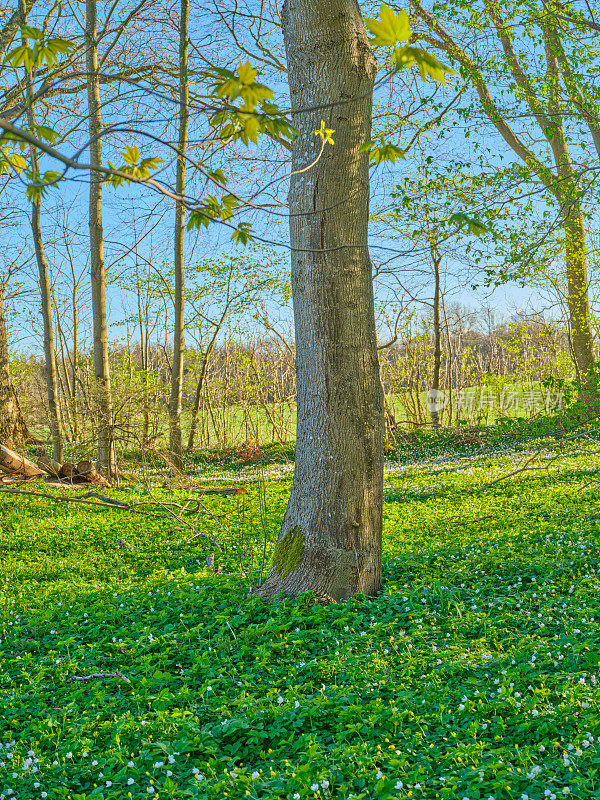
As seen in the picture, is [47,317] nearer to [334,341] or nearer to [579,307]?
[334,341]

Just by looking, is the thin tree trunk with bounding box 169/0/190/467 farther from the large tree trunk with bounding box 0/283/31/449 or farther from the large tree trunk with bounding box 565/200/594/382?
the large tree trunk with bounding box 565/200/594/382

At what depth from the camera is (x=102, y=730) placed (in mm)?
3062

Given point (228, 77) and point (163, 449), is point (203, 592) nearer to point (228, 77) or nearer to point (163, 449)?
point (228, 77)

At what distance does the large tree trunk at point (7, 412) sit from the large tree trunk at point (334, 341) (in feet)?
40.8

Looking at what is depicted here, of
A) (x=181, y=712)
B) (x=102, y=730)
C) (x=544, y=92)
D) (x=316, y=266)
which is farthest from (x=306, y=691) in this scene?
(x=544, y=92)

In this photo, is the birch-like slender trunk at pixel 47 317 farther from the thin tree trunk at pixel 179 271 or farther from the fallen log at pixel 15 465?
the thin tree trunk at pixel 179 271

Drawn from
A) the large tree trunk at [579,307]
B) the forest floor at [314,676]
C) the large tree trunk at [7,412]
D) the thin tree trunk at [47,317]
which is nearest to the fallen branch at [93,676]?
the forest floor at [314,676]

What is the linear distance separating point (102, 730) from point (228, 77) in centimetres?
321

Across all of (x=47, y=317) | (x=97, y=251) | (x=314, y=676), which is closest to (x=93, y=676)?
(x=314, y=676)

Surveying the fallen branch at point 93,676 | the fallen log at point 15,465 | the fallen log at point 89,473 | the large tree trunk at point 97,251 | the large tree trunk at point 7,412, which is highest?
the large tree trunk at point 97,251

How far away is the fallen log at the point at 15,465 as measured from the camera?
10070 mm

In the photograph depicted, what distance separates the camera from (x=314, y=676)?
3.39m

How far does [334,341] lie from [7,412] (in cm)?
1310

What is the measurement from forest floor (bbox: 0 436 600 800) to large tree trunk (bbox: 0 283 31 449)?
9353 mm
